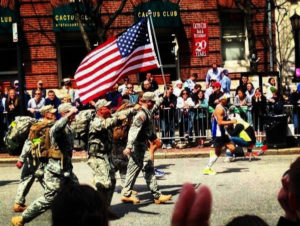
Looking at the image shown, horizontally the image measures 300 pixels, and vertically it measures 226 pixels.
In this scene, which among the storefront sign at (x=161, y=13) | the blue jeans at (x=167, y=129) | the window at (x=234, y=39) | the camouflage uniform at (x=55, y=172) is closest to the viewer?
the camouflage uniform at (x=55, y=172)

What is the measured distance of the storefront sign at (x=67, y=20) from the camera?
2358 centimetres

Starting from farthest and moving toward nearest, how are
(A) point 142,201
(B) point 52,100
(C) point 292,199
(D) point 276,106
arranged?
(B) point 52,100, (D) point 276,106, (A) point 142,201, (C) point 292,199

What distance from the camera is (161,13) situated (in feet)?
79.0

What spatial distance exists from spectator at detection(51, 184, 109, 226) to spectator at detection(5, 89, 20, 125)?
1573 cm

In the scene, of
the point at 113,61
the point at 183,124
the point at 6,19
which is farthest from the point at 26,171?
the point at 6,19

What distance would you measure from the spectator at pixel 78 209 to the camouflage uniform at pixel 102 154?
21.1ft

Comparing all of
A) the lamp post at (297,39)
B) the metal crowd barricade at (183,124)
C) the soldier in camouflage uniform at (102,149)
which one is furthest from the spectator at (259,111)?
the soldier in camouflage uniform at (102,149)

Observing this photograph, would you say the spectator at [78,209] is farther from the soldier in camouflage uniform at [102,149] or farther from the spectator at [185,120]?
the spectator at [185,120]

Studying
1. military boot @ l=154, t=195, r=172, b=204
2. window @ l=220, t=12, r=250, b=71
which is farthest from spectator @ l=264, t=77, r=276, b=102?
military boot @ l=154, t=195, r=172, b=204

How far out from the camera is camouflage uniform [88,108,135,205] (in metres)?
9.33

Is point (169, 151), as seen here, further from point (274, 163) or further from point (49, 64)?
point (49, 64)

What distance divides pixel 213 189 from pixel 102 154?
8.81 feet

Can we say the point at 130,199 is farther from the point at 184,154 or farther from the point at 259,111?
the point at 259,111

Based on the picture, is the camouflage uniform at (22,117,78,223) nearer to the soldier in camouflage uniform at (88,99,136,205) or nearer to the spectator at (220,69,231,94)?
the soldier in camouflage uniform at (88,99,136,205)
